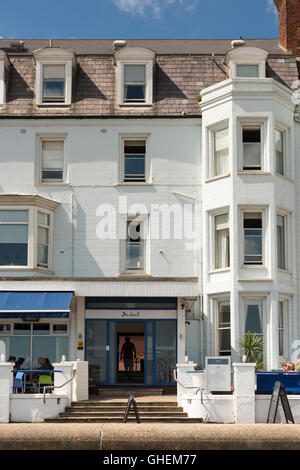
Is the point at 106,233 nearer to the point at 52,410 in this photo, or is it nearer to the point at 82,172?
the point at 82,172

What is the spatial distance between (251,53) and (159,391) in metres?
13.5

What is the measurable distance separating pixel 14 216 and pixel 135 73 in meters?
7.44

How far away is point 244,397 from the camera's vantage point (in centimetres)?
2130

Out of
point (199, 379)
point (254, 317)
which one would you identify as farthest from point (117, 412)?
point (254, 317)

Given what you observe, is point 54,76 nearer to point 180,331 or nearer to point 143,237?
point 143,237

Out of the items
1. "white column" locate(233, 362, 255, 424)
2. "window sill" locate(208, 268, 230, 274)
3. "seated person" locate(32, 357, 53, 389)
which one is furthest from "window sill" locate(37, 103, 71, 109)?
"white column" locate(233, 362, 255, 424)

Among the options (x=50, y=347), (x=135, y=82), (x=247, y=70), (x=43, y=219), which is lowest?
(x=50, y=347)

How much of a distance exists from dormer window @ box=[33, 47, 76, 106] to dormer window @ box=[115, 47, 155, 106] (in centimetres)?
189

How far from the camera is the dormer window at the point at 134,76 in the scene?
30328 mm

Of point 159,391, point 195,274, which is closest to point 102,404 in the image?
point 159,391

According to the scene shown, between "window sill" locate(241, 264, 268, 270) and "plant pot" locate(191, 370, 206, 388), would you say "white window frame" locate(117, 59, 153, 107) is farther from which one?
"plant pot" locate(191, 370, 206, 388)

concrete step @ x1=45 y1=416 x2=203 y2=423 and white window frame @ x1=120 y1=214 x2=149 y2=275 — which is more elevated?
white window frame @ x1=120 y1=214 x2=149 y2=275

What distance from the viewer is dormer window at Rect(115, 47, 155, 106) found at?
1194 inches

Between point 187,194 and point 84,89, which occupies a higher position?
point 84,89
